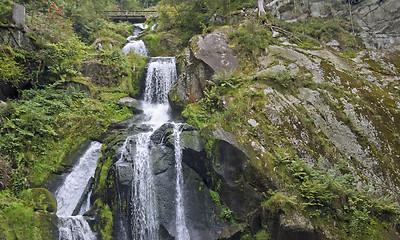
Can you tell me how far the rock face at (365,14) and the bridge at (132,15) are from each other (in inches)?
561

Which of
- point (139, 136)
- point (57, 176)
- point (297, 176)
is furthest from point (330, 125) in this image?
point (57, 176)

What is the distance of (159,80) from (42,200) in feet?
30.0

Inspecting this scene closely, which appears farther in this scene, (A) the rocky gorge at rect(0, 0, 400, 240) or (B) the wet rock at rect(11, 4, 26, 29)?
(B) the wet rock at rect(11, 4, 26, 29)

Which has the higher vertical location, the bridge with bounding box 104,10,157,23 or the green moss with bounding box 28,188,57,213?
the bridge with bounding box 104,10,157,23

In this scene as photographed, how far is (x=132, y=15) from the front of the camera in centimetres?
2683

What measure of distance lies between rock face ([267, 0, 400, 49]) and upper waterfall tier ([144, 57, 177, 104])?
34.9 ft

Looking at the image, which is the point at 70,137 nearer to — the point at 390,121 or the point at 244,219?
the point at 244,219

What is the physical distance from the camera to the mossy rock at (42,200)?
24.2ft

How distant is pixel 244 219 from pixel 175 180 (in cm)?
270

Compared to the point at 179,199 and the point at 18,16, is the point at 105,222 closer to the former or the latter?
the point at 179,199

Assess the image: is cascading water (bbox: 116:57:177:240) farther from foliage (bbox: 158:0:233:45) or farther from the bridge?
the bridge

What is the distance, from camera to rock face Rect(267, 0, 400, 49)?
54.0 ft

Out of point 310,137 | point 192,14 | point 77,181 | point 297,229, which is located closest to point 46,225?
point 77,181

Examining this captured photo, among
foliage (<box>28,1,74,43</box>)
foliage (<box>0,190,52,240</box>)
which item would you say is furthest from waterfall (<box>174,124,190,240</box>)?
foliage (<box>28,1,74,43</box>)
